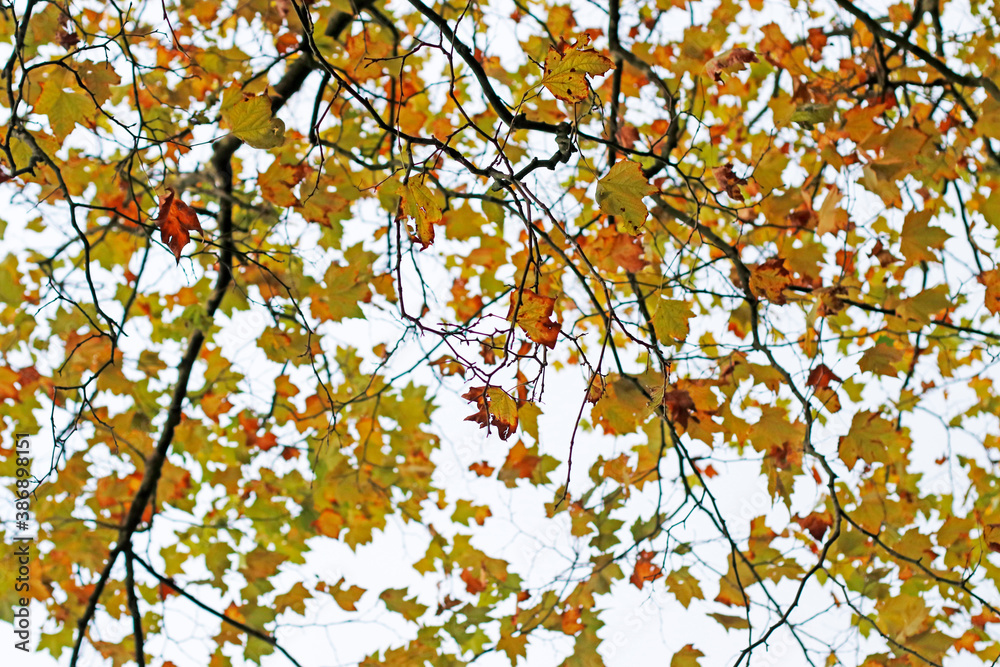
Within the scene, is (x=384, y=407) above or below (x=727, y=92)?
below

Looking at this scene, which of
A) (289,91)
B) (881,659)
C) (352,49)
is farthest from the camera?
(352,49)

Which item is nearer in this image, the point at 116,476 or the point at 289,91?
the point at 289,91

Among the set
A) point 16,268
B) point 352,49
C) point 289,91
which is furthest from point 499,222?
point 16,268

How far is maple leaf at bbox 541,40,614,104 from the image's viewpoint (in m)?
1.03

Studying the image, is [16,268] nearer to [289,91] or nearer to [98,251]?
[98,251]

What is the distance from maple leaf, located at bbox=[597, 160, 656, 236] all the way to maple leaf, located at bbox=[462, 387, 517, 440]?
365 mm

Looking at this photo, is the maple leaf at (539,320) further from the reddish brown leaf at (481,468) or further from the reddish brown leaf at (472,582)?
the reddish brown leaf at (481,468)

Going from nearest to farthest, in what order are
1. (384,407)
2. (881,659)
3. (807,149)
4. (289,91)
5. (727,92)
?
(881,659) → (289,91) → (384,407) → (727,92) → (807,149)

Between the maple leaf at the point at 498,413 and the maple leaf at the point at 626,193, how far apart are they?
0.36 meters

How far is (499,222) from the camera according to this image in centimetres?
222

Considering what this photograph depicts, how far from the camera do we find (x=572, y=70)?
3.42ft

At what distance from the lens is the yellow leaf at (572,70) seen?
1028 mm

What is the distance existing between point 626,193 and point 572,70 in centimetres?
23

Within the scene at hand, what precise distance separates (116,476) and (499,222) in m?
2.28
